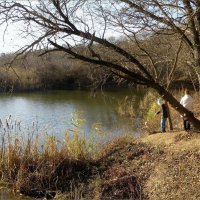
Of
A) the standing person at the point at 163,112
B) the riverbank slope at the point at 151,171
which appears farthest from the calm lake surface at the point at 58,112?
the riverbank slope at the point at 151,171

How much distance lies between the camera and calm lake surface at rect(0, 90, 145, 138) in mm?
18227

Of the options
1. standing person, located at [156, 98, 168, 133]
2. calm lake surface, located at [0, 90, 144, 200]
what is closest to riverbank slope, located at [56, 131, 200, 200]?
standing person, located at [156, 98, 168, 133]

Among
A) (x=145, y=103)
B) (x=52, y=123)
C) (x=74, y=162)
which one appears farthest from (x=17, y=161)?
(x=145, y=103)

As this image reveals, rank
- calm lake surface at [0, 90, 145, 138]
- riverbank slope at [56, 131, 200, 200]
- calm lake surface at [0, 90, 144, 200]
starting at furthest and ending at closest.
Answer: calm lake surface at [0, 90, 145, 138], calm lake surface at [0, 90, 144, 200], riverbank slope at [56, 131, 200, 200]

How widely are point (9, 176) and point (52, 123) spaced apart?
30.4 feet

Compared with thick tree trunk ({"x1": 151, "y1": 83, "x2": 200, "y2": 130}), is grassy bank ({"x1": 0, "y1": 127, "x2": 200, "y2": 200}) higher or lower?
lower

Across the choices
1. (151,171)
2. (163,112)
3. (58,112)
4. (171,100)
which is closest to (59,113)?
(58,112)

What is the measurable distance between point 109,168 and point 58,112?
47.7 ft

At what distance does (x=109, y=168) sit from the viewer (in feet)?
34.7

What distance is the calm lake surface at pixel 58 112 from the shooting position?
718 inches

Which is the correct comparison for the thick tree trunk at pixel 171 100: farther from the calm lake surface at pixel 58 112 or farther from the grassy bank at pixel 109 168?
the calm lake surface at pixel 58 112

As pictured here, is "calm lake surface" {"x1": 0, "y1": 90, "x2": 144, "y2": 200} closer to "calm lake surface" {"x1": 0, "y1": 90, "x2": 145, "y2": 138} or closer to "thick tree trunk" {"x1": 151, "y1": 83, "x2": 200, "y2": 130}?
"calm lake surface" {"x1": 0, "y1": 90, "x2": 145, "y2": 138}

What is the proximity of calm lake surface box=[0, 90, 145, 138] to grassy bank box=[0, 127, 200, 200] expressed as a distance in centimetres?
498

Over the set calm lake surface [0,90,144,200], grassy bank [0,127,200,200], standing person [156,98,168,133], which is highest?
standing person [156,98,168,133]
